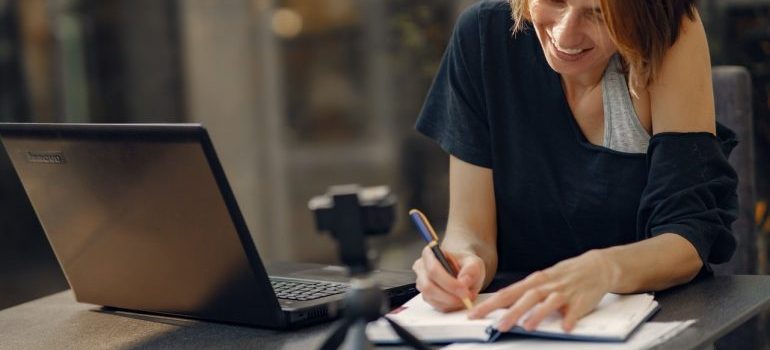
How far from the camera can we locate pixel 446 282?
1321 mm

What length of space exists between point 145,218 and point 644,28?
0.74 m

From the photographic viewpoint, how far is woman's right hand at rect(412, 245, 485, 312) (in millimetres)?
1316

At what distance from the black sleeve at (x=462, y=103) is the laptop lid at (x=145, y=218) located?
60 cm

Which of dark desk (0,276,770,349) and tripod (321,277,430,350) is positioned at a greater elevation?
tripod (321,277,430,350)

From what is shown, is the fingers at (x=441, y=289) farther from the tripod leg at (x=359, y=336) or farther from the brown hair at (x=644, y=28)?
the brown hair at (x=644, y=28)

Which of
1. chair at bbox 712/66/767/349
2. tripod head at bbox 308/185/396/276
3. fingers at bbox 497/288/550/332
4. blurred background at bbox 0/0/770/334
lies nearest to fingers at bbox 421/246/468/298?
fingers at bbox 497/288/550/332

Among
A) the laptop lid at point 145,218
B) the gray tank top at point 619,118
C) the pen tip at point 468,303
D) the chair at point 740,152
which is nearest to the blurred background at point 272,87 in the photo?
the chair at point 740,152

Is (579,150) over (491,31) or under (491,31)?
under

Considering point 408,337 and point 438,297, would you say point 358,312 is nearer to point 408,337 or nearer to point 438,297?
point 408,337

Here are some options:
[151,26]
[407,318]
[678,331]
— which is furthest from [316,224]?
[151,26]

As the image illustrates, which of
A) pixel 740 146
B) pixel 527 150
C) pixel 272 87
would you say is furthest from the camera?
pixel 272 87

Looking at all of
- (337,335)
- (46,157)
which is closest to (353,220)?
(337,335)

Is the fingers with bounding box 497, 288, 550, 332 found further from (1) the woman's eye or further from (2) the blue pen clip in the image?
(1) the woman's eye

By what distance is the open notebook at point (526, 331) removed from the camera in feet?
3.89
